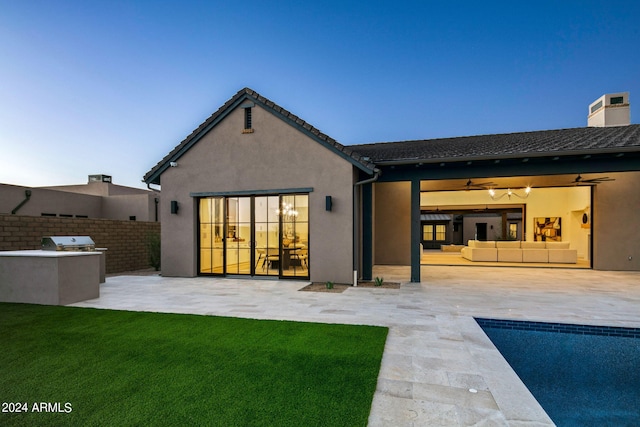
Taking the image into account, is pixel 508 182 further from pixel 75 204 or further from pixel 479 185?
pixel 75 204

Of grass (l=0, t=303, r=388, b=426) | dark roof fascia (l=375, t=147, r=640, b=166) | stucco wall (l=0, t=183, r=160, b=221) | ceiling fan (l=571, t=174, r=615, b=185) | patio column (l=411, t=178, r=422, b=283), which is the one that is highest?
dark roof fascia (l=375, t=147, r=640, b=166)

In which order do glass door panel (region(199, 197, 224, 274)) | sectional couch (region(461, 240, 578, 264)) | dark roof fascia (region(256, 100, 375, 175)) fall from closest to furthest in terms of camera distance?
dark roof fascia (region(256, 100, 375, 175)) → glass door panel (region(199, 197, 224, 274)) → sectional couch (region(461, 240, 578, 264))

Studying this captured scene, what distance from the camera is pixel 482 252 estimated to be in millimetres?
12836

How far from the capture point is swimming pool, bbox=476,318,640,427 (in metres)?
2.73

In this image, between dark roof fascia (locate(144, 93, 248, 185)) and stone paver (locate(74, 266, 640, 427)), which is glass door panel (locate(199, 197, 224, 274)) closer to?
stone paver (locate(74, 266, 640, 427))

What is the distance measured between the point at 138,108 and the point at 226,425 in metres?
18.7

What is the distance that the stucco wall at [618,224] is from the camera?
9.98 m

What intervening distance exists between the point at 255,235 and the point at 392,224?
20.2 feet

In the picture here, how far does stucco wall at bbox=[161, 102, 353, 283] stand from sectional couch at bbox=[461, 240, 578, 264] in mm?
7901

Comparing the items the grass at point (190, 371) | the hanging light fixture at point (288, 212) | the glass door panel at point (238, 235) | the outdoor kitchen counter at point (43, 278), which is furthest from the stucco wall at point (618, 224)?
the outdoor kitchen counter at point (43, 278)

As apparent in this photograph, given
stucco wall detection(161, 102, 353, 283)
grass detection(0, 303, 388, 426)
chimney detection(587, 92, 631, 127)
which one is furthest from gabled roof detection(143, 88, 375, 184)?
chimney detection(587, 92, 631, 127)

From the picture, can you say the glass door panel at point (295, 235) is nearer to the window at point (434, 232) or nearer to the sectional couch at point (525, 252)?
the sectional couch at point (525, 252)

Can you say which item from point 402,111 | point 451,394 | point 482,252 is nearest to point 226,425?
point 451,394

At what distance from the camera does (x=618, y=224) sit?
33.1ft
